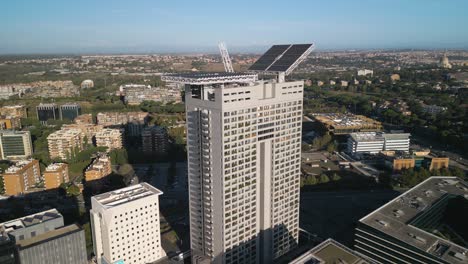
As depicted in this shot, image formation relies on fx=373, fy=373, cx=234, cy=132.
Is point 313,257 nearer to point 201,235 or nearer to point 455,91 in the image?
point 201,235

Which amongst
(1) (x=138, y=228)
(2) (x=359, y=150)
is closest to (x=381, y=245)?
(1) (x=138, y=228)

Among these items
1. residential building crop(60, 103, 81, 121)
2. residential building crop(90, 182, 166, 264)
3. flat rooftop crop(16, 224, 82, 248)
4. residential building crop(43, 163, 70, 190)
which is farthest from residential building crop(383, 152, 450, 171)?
residential building crop(60, 103, 81, 121)

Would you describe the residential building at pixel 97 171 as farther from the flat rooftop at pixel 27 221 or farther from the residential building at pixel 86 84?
the residential building at pixel 86 84

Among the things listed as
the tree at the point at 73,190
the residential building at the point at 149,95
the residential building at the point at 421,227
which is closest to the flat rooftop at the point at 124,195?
the tree at the point at 73,190

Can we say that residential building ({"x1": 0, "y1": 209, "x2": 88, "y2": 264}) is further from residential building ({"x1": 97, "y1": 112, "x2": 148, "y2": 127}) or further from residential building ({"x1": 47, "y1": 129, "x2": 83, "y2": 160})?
residential building ({"x1": 97, "y1": 112, "x2": 148, "y2": 127})

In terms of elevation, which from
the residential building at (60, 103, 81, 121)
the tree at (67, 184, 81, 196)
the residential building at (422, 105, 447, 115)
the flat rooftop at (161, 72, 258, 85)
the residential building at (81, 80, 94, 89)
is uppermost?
the flat rooftop at (161, 72, 258, 85)

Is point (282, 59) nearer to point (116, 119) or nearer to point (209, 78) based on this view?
point (209, 78)
